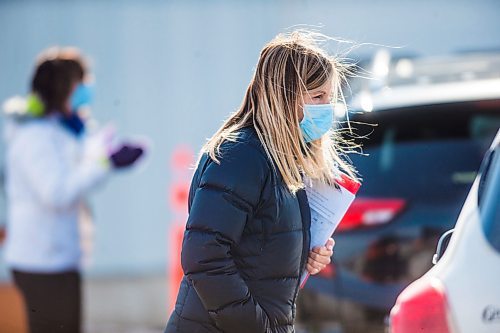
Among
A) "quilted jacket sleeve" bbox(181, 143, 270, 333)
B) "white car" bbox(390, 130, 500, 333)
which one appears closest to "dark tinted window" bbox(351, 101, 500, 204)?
"white car" bbox(390, 130, 500, 333)

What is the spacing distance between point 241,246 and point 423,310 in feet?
1.83

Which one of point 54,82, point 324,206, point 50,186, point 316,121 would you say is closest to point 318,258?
point 324,206

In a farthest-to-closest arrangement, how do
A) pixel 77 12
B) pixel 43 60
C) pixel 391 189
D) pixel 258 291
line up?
pixel 77 12
pixel 43 60
pixel 391 189
pixel 258 291

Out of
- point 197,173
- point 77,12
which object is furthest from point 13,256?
point 77,12

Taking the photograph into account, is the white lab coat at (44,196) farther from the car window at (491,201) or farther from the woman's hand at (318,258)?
the car window at (491,201)

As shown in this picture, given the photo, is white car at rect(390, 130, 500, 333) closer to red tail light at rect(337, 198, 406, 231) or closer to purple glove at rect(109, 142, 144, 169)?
red tail light at rect(337, 198, 406, 231)

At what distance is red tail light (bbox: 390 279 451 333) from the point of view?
3.11 meters

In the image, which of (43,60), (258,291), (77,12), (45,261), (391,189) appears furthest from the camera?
(77,12)

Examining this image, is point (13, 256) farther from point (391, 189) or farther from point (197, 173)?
point (197, 173)

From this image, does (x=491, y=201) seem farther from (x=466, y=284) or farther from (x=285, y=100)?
(x=285, y=100)

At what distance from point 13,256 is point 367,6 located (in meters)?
4.86

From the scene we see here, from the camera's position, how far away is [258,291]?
10.2ft

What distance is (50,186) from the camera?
215 inches

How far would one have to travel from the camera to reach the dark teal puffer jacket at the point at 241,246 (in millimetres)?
3002
